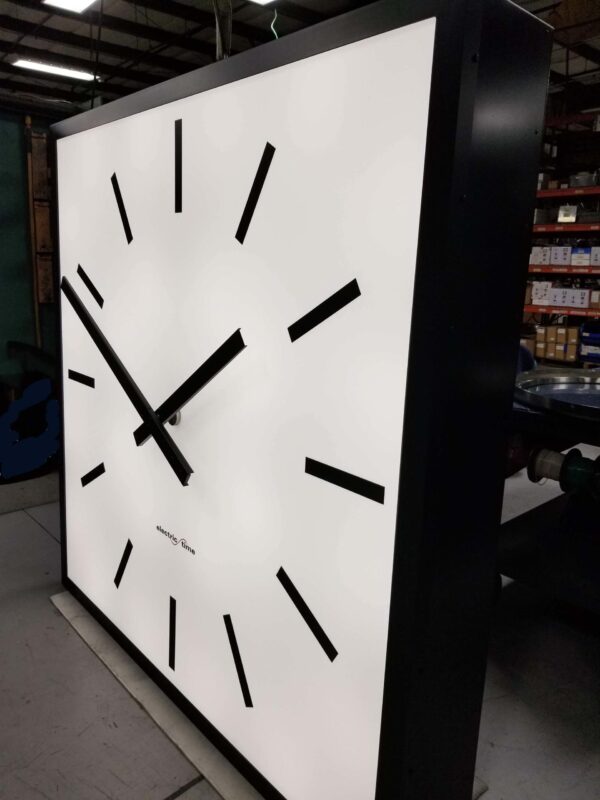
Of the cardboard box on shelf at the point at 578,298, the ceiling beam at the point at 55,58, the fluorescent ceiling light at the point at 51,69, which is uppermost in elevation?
the ceiling beam at the point at 55,58

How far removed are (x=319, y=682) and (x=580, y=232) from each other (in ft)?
22.7

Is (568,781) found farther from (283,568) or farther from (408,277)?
(408,277)

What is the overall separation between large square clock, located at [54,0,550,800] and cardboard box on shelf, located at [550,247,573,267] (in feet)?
19.8

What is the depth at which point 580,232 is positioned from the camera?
6.97 metres

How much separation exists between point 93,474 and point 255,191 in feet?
3.95

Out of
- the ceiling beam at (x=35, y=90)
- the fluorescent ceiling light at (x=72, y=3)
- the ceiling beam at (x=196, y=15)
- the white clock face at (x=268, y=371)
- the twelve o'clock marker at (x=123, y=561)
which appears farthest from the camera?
the ceiling beam at (x=35, y=90)

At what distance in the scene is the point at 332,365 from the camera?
119 cm

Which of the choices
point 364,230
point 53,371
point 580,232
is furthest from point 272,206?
point 580,232

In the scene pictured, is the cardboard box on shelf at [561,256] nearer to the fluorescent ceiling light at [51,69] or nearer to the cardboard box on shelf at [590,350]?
the cardboard box on shelf at [590,350]

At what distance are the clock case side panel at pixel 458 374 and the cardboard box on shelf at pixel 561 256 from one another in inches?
243

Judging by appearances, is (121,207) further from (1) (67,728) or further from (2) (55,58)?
(2) (55,58)

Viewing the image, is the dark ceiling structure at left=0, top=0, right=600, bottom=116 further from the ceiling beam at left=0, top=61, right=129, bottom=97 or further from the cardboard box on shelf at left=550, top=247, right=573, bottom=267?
the cardboard box on shelf at left=550, top=247, right=573, bottom=267

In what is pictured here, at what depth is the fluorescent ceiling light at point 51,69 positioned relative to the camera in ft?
26.2

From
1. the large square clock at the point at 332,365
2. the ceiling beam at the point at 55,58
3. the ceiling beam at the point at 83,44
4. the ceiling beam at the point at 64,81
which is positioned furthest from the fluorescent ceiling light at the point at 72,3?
the large square clock at the point at 332,365
